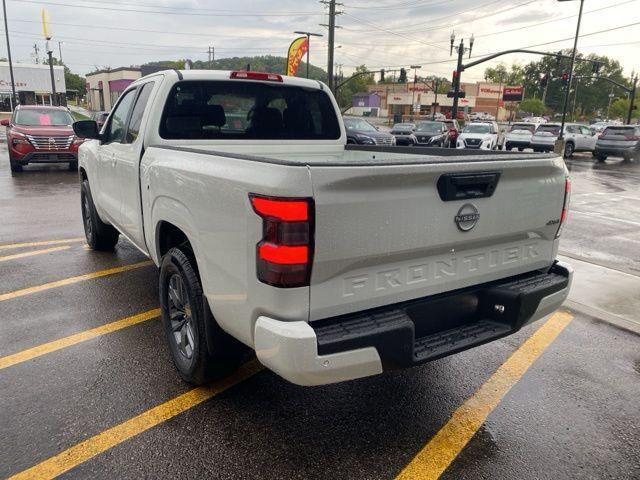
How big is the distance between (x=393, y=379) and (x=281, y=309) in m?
1.56

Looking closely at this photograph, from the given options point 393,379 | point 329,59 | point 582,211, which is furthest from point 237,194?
point 329,59

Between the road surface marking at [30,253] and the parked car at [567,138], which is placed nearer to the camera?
the road surface marking at [30,253]

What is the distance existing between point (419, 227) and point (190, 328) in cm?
160

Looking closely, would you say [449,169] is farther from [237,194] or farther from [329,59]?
[329,59]

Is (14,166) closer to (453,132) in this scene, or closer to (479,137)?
(479,137)

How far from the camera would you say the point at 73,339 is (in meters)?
3.84

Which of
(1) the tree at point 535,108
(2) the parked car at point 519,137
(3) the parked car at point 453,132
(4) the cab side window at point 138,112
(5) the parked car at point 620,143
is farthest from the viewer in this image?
(1) the tree at point 535,108

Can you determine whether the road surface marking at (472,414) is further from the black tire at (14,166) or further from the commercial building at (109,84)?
the commercial building at (109,84)

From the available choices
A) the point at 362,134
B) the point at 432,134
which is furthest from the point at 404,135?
the point at 362,134

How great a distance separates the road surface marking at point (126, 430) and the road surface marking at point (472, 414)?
4.30 feet

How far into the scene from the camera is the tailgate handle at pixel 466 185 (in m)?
2.42

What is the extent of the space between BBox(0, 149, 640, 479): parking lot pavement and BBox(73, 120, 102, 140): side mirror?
1.65 meters

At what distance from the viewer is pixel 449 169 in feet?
7.90

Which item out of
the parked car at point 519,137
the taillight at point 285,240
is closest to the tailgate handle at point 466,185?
the taillight at point 285,240
